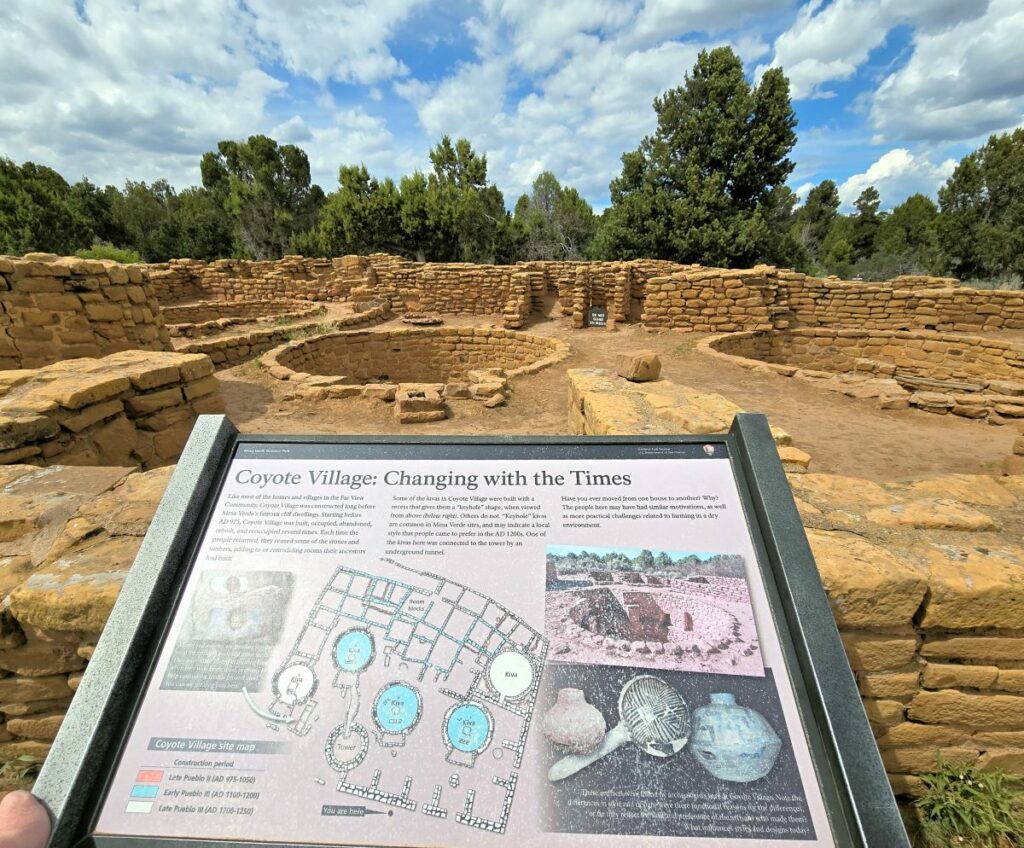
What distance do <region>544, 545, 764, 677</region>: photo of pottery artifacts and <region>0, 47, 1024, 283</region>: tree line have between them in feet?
A: 64.8

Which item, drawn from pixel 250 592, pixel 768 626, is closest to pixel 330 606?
pixel 250 592

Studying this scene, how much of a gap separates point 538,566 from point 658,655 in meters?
0.38

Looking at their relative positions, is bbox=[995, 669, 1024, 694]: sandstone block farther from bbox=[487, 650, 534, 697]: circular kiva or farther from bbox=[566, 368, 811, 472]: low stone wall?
bbox=[487, 650, 534, 697]: circular kiva

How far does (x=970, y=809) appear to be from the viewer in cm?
180

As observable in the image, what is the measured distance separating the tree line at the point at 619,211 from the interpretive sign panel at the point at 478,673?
1975 cm

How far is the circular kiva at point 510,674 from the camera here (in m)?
1.21

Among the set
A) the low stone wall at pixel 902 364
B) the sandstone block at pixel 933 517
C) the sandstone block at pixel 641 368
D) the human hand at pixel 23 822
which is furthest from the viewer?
the low stone wall at pixel 902 364

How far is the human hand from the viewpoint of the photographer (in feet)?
3.32

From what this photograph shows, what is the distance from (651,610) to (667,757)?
1.08ft

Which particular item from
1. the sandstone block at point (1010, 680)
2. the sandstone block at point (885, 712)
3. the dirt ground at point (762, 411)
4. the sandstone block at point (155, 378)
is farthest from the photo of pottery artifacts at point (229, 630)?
the dirt ground at point (762, 411)

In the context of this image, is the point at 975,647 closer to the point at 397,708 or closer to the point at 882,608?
the point at 882,608

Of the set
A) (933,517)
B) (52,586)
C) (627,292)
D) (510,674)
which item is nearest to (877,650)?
(933,517)

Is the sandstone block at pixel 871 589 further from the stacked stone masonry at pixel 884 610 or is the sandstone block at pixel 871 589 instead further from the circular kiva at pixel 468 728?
the circular kiva at pixel 468 728

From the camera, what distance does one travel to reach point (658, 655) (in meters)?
1.25
